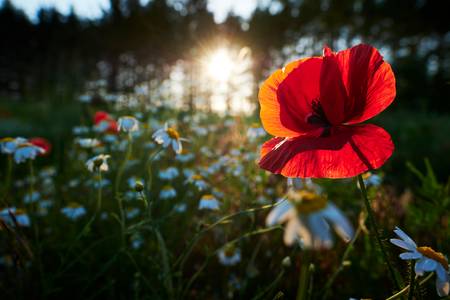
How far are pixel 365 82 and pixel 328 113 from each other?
11 cm

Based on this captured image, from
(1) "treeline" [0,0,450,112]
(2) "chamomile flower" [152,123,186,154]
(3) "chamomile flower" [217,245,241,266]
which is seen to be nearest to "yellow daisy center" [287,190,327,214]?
(2) "chamomile flower" [152,123,186,154]

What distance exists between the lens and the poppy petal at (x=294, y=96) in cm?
94

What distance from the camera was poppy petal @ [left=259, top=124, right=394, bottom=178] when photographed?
30.6 inches

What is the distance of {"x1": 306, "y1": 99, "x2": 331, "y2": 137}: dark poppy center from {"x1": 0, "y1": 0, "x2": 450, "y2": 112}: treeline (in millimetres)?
15227

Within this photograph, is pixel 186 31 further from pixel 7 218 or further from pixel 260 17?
pixel 7 218

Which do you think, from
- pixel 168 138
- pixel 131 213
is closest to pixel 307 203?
pixel 168 138

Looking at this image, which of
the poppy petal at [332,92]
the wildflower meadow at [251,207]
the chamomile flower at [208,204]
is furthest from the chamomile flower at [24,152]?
the poppy petal at [332,92]

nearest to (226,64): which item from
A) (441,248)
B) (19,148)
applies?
(19,148)

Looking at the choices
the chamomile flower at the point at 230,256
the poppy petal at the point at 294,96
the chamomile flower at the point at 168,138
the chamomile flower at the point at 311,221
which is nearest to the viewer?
the chamomile flower at the point at 311,221

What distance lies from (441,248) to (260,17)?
23.2 metres

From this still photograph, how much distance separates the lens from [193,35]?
22.8 metres

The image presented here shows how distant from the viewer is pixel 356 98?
2.93 ft

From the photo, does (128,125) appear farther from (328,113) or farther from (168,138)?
(328,113)

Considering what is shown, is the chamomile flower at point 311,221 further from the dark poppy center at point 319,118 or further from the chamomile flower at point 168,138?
the chamomile flower at point 168,138
